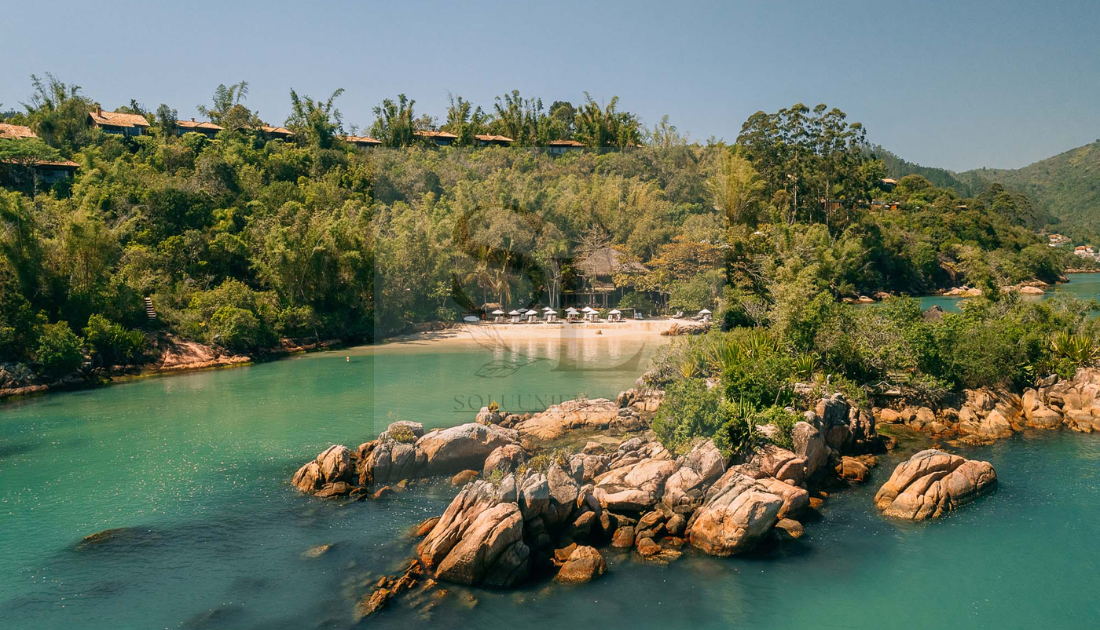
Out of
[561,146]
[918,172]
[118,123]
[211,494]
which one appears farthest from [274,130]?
[918,172]

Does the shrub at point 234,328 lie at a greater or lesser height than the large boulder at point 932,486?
greater

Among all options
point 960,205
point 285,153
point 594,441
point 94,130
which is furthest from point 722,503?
point 960,205

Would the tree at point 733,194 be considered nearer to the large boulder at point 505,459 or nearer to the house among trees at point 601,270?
the house among trees at point 601,270

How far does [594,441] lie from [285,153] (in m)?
41.3

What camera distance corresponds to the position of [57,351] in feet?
82.3

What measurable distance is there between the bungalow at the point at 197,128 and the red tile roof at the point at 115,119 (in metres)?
2.30

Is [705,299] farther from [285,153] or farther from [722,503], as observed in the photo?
[285,153]

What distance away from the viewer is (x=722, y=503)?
1160 cm

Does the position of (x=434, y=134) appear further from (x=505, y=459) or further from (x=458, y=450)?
(x=505, y=459)

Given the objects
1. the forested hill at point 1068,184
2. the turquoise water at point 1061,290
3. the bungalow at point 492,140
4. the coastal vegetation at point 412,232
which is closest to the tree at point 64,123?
the coastal vegetation at point 412,232

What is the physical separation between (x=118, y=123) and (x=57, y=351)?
108ft

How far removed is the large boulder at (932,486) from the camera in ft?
41.4

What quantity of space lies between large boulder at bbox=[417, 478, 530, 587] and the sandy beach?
790 inches

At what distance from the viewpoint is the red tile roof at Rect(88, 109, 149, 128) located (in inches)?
1982
